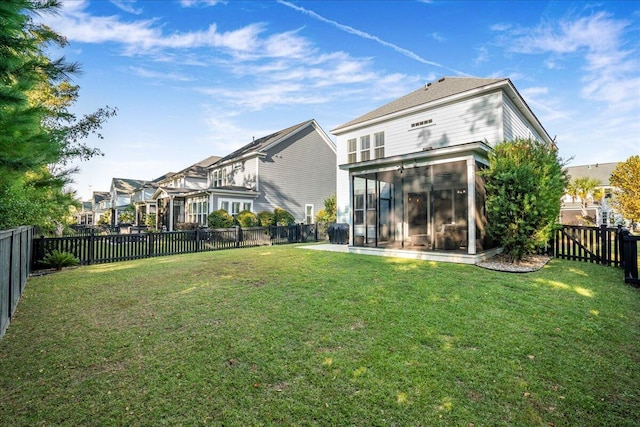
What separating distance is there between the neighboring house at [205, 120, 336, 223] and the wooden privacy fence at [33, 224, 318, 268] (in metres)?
5.33

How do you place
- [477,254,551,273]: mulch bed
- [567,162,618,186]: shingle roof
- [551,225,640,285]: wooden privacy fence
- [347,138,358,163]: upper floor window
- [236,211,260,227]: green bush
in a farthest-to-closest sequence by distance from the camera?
[567,162,618,186]: shingle roof < [236,211,260,227]: green bush < [347,138,358,163]: upper floor window < [477,254,551,273]: mulch bed < [551,225,640,285]: wooden privacy fence

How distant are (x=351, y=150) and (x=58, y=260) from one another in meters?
13.3

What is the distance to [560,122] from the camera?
18.1 metres

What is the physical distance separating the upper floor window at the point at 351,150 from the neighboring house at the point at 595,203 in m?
14.3

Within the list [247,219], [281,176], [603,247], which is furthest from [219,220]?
[603,247]

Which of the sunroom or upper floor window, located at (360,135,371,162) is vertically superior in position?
upper floor window, located at (360,135,371,162)

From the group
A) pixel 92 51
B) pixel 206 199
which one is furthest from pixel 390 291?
pixel 206 199

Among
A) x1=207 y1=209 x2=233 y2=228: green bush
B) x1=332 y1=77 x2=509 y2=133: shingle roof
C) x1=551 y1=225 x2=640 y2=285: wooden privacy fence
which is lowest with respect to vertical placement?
x1=551 y1=225 x2=640 y2=285: wooden privacy fence

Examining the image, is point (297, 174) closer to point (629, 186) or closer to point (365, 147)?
point (365, 147)

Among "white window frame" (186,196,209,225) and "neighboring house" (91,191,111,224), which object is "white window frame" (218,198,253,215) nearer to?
"white window frame" (186,196,209,225)

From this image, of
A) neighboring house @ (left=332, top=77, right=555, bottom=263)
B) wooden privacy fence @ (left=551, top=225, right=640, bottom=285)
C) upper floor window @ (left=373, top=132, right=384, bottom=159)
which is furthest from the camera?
upper floor window @ (left=373, top=132, right=384, bottom=159)

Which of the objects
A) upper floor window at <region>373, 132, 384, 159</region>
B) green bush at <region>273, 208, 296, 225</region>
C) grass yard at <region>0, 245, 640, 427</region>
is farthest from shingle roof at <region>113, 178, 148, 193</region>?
grass yard at <region>0, 245, 640, 427</region>

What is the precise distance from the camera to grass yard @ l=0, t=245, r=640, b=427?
2.38 metres

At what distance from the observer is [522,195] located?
7.64m
